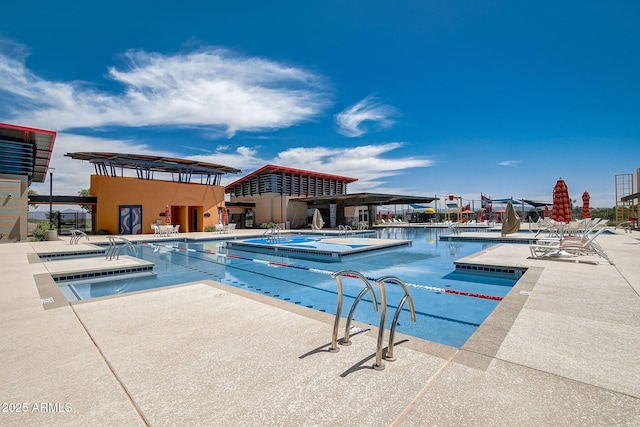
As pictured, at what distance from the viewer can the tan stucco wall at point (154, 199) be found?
64.2 feet

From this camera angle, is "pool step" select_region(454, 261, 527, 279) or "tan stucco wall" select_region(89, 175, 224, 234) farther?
"tan stucco wall" select_region(89, 175, 224, 234)

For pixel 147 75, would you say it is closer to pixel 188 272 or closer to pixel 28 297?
pixel 188 272

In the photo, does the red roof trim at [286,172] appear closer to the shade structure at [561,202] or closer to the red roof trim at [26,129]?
the red roof trim at [26,129]

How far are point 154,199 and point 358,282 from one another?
19.3 metres

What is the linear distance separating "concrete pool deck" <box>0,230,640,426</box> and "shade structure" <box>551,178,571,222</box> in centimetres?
602

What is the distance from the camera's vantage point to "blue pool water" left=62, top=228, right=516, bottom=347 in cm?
493

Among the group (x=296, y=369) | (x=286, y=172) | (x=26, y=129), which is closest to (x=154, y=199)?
(x=26, y=129)

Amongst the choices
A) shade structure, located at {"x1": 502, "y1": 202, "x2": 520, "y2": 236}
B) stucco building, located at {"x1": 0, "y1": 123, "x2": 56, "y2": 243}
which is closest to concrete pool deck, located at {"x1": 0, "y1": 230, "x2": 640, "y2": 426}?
shade structure, located at {"x1": 502, "y1": 202, "x2": 520, "y2": 236}

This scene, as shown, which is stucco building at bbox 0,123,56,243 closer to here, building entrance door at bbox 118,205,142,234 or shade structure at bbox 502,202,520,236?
building entrance door at bbox 118,205,142,234

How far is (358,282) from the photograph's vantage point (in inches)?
294

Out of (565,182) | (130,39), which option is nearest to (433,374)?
(565,182)

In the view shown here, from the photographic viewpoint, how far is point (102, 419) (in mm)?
1732

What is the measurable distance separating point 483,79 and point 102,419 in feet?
53.5

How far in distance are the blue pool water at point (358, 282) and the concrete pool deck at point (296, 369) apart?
4.23 feet
